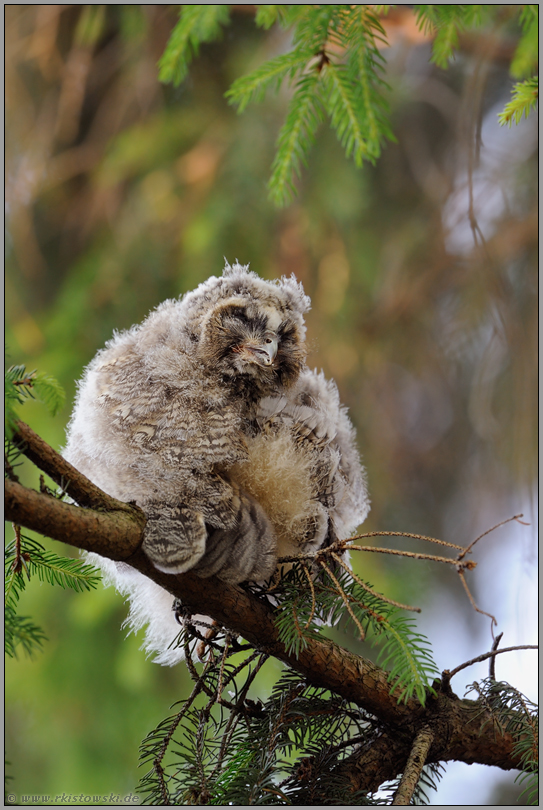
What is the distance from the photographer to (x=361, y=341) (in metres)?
2.45

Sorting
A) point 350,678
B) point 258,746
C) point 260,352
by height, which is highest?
point 260,352

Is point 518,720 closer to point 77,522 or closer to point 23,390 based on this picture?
point 77,522

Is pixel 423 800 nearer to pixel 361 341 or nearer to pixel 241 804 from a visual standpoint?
pixel 241 804

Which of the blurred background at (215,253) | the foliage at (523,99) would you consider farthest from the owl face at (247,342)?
the blurred background at (215,253)

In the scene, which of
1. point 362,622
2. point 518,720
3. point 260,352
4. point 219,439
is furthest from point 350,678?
point 260,352

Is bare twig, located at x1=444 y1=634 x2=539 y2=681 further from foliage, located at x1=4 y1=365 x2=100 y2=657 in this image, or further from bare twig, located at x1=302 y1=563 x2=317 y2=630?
foliage, located at x1=4 y1=365 x2=100 y2=657

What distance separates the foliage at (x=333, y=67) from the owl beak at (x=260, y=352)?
15.0 inches

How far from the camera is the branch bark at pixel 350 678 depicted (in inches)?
32.2

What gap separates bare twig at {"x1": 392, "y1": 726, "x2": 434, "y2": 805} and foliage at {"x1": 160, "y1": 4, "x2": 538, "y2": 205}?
995 millimetres

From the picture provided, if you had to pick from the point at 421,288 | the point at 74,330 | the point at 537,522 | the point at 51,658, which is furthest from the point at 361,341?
the point at 51,658

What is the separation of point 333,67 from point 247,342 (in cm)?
53

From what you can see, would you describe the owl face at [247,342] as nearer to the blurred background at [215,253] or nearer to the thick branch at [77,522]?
the thick branch at [77,522]

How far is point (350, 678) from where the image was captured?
0.99 m

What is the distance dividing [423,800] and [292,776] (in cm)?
24
